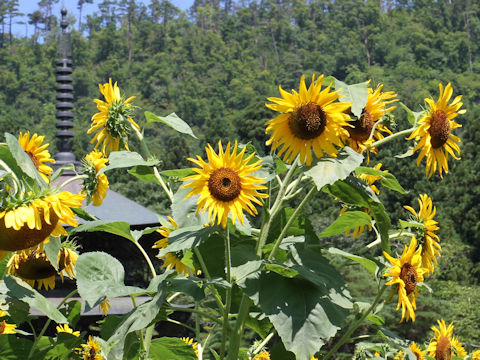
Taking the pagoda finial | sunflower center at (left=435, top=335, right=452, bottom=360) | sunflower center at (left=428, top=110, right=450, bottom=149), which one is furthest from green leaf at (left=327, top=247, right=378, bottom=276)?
the pagoda finial

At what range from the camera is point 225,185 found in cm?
109

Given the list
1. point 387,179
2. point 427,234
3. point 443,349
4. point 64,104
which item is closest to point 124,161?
point 387,179

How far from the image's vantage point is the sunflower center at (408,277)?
3.93ft


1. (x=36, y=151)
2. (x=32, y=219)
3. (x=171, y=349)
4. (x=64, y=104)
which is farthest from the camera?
(x=64, y=104)

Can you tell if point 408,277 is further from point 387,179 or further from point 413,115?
point 413,115

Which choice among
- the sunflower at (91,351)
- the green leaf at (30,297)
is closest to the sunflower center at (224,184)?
the green leaf at (30,297)

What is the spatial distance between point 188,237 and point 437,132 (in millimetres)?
477

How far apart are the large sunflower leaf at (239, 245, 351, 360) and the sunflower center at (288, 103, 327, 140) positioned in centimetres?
20

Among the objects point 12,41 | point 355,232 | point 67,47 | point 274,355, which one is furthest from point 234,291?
point 12,41

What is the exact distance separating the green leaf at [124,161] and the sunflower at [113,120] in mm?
86

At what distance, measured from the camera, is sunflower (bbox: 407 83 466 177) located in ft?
3.93

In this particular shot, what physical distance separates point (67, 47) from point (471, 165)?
61.3 feet

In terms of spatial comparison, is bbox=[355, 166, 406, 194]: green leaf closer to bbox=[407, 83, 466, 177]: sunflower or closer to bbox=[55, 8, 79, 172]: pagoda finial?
bbox=[407, 83, 466, 177]: sunflower

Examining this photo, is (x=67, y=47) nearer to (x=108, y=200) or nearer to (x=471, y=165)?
(x=108, y=200)
